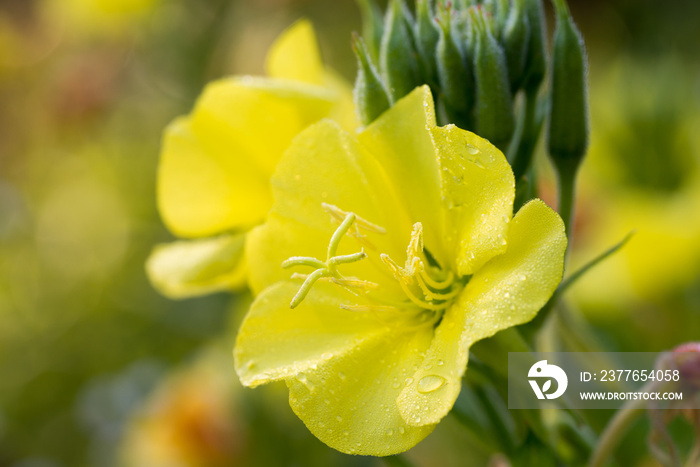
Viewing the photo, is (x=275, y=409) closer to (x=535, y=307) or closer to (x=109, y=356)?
(x=109, y=356)

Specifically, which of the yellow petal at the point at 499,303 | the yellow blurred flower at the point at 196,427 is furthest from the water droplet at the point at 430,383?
the yellow blurred flower at the point at 196,427

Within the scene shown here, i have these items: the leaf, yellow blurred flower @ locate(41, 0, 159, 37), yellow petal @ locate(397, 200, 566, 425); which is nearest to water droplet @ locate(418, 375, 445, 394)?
yellow petal @ locate(397, 200, 566, 425)

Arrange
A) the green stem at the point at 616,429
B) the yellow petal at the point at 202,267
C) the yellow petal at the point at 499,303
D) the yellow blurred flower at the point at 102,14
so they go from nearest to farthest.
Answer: the yellow petal at the point at 499,303, the green stem at the point at 616,429, the yellow petal at the point at 202,267, the yellow blurred flower at the point at 102,14

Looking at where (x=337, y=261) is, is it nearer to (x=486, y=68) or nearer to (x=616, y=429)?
(x=486, y=68)

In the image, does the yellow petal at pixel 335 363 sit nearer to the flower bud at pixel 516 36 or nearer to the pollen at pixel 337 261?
the pollen at pixel 337 261

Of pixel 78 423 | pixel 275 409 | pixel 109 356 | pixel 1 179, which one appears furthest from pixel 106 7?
pixel 275 409

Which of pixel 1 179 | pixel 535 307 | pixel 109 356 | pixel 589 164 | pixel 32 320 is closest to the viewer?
pixel 535 307

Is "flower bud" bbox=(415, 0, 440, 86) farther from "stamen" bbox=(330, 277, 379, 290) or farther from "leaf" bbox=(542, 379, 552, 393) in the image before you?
"leaf" bbox=(542, 379, 552, 393)
